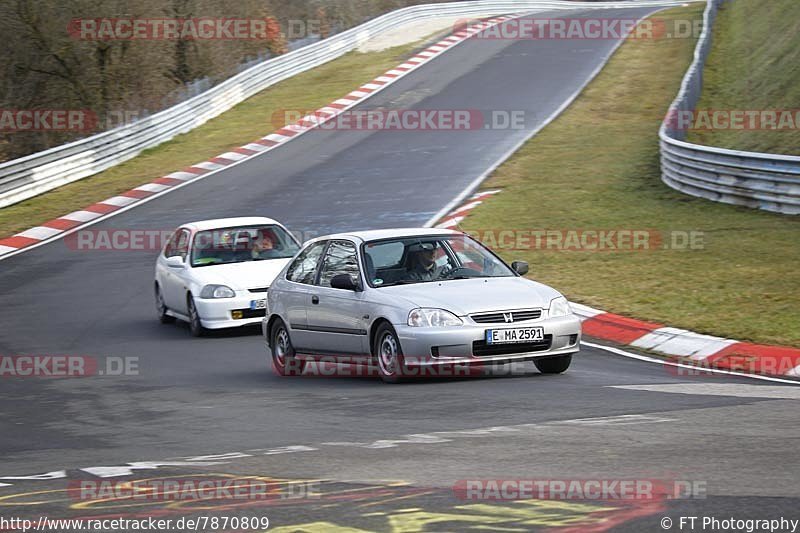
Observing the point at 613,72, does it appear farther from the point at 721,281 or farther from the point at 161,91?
the point at 721,281

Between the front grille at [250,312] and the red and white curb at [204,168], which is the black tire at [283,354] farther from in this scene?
the red and white curb at [204,168]

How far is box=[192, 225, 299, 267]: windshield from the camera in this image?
17078mm

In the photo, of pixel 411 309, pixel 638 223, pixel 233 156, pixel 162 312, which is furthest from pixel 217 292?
pixel 233 156

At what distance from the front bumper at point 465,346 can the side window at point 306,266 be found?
6.60ft

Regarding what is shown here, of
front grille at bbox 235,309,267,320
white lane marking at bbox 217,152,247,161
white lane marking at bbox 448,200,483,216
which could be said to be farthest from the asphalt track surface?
white lane marking at bbox 217,152,247,161

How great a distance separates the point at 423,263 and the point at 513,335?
146 centimetres

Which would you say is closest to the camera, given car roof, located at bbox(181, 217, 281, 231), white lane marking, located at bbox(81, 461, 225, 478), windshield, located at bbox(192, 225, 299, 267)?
white lane marking, located at bbox(81, 461, 225, 478)

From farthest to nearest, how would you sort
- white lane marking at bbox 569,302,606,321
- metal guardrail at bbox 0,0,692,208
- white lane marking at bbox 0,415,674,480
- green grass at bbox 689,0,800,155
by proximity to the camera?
metal guardrail at bbox 0,0,692,208
green grass at bbox 689,0,800,155
white lane marking at bbox 569,302,606,321
white lane marking at bbox 0,415,674,480

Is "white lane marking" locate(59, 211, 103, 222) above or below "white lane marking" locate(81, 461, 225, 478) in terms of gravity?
below

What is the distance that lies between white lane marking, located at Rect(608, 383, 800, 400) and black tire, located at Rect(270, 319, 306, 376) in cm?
373

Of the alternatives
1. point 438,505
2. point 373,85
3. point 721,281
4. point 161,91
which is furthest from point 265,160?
point 438,505

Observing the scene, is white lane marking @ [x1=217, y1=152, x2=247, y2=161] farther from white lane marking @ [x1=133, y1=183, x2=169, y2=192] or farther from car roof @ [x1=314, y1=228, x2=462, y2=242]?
car roof @ [x1=314, y1=228, x2=462, y2=242]

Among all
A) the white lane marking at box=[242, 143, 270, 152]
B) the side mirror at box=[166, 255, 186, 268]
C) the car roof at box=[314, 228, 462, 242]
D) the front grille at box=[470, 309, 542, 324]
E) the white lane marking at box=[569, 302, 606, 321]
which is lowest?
the white lane marking at box=[569, 302, 606, 321]

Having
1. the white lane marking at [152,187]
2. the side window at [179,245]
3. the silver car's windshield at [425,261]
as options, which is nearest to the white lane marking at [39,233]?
the white lane marking at [152,187]
